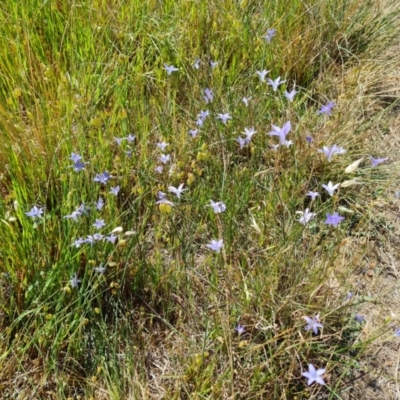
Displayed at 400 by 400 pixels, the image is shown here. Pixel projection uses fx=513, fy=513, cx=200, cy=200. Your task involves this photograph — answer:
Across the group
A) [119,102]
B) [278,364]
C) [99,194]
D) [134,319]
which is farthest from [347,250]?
[119,102]

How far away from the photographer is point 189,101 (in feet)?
6.82

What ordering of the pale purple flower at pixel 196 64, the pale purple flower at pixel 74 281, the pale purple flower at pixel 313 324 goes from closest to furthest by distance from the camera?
the pale purple flower at pixel 313 324 < the pale purple flower at pixel 74 281 < the pale purple flower at pixel 196 64

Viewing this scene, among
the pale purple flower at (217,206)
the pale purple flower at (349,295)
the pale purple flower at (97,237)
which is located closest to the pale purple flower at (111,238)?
the pale purple flower at (97,237)

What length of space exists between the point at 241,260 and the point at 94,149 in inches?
25.0

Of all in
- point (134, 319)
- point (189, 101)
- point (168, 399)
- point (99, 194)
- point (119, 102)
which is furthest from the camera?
point (189, 101)

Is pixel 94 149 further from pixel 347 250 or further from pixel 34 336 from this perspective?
pixel 347 250

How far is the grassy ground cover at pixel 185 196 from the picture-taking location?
56.7 inches

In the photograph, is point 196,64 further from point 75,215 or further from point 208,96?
point 75,215

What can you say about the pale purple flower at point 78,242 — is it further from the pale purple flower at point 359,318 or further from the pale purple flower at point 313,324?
the pale purple flower at point 359,318

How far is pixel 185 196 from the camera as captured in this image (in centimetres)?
176

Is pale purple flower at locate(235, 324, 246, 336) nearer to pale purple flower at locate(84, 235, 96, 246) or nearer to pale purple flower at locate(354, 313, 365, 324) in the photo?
pale purple flower at locate(354, 313, 365, 324)

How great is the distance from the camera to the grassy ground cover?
1.44 m

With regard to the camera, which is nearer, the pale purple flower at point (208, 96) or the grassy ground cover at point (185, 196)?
the grassy ground cover at point (185, 196)

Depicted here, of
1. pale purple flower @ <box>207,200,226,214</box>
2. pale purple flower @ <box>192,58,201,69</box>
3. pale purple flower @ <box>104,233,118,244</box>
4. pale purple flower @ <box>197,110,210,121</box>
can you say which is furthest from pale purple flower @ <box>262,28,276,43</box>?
pale purple flower @ <box>104,233,118,244</box>
